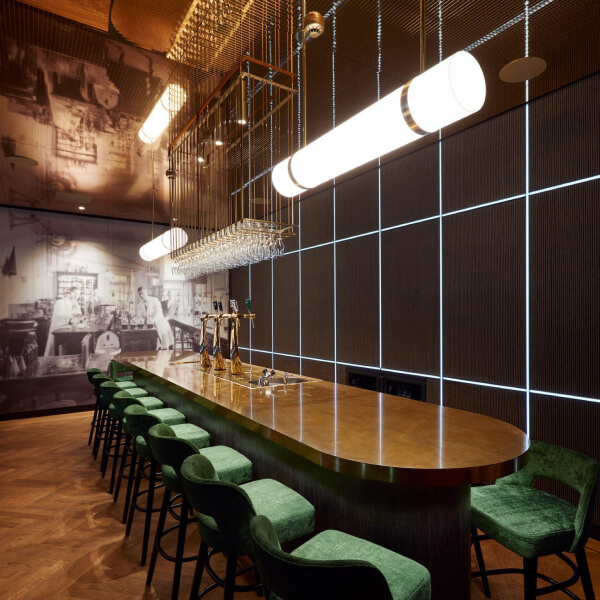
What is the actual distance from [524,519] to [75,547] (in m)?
2.70

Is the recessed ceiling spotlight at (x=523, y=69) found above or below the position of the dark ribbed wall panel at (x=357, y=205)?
above

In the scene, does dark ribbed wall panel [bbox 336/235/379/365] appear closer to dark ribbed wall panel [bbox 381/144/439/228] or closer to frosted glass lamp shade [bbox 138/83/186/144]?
dark ribbed wall panel [bbox 381/144/439/228]

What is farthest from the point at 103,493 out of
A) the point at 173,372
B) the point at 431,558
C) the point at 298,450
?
the point at 431,558

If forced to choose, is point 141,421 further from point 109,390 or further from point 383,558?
point 383,558

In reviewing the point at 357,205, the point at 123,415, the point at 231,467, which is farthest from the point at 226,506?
the point at 357,205

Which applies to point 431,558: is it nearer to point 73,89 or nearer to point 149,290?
point 73,89

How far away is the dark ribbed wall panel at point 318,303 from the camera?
5.03 m

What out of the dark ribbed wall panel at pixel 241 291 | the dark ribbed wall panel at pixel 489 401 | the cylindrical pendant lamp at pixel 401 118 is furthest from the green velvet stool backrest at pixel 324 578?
the dark ribbed wall panel at pixel 241 291

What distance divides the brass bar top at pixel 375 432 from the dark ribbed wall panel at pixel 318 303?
2229 mm

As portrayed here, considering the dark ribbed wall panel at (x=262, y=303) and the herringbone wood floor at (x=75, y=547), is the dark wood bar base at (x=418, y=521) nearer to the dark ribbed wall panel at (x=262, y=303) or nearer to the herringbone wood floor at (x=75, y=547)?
the herringbone wood floor at (x=75, y=547)

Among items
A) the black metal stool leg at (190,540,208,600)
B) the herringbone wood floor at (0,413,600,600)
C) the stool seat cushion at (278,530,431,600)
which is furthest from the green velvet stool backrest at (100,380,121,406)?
the stool seat cushion at (278,530,431,600)

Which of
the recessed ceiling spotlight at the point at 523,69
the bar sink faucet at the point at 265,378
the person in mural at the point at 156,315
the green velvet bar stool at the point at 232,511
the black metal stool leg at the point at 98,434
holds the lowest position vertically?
the black metal stool leg at the point at 98,434

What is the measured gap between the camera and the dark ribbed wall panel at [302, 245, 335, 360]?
503 centimetres

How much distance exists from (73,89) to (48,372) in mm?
4825
